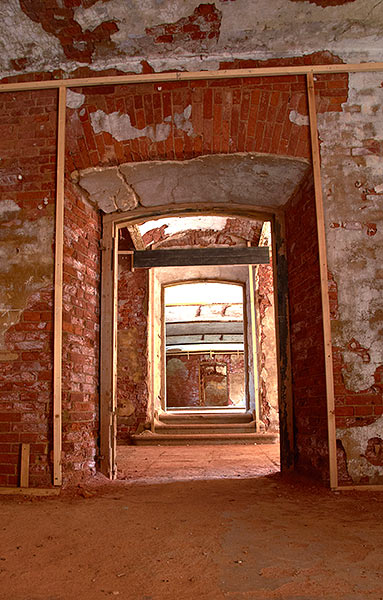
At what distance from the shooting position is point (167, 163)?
3.82m

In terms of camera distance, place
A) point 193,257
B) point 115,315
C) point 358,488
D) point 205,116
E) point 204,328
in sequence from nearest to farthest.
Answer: point 358,488 < point 205,116 < point 115,315 < point 193,257 < point 204,328

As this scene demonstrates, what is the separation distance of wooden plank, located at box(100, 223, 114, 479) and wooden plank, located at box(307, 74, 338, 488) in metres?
1.77

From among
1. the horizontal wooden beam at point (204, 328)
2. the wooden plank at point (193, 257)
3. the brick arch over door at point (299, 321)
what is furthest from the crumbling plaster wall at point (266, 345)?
Answer: the horizontal wooden beam at point (204, 328)

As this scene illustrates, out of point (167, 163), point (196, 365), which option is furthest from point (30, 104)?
point (196, 365)

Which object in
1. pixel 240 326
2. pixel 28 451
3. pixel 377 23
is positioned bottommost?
pixel 28 451

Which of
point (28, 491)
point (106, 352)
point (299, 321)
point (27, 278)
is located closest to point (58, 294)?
point (27, 278)

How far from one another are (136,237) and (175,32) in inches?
177

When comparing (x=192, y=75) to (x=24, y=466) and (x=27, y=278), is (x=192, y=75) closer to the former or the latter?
(x=27, y=278)

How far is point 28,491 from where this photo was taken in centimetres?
334

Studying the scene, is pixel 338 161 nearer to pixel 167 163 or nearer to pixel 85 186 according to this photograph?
pixel 167 163

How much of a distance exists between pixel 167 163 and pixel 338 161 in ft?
4.28

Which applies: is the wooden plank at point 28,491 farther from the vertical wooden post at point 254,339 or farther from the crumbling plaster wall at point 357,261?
the vertical wooden post at point 254,339

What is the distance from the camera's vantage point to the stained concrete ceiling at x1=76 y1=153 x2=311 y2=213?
3.80 metres

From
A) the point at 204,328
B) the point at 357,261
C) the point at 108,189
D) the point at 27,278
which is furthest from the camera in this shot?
the point at 204,328
